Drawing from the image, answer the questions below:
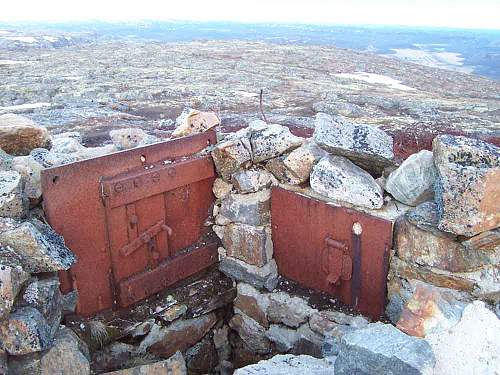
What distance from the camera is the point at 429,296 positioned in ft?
7.23

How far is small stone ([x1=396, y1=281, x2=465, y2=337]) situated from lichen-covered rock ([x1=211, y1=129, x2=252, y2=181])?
1578 millimetres

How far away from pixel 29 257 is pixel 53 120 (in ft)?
14.7

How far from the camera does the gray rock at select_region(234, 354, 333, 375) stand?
8.42 feet

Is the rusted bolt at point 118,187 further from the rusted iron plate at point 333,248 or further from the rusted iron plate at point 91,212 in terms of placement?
the rusted iron plate at point 333,248

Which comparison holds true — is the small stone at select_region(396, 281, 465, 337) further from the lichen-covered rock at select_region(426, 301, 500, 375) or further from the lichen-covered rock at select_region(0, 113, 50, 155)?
the lichen-covered rock at select_region(0, 113, 50, 155)

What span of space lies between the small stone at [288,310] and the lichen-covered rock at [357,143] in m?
1.03

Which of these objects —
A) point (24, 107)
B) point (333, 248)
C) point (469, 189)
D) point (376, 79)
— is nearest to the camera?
point (469, 189)

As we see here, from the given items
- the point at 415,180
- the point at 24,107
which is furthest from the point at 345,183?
the point at 24,107

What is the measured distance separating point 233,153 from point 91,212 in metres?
1.03

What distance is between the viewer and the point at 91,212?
9.97ft

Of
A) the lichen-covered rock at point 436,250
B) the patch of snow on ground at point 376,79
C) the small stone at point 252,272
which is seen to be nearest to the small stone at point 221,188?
the small stone at point 252,272

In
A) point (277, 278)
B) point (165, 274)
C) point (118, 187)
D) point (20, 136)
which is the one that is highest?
point (20, 136)

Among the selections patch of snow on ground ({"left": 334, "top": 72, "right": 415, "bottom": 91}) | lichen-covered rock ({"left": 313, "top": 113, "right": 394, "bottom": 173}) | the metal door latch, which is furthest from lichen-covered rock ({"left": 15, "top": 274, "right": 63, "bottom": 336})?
patch of snow on ground ({"left": 334, "top": 72, "right": 415, "bottom": 91})

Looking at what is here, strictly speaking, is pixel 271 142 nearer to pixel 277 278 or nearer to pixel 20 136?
pixel 277 278
